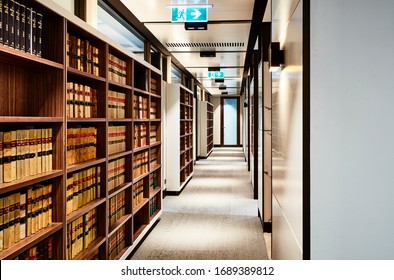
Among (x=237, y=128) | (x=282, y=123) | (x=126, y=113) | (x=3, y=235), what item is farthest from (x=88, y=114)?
(x=237, y=128)

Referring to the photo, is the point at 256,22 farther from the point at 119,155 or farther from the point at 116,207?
the point at 116,207

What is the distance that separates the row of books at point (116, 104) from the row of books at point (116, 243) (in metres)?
1.18

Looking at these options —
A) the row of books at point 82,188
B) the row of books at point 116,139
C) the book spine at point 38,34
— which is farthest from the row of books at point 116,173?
the book spine at point 38,34

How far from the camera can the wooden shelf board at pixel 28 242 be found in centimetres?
211

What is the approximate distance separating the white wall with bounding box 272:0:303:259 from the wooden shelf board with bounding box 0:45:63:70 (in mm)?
1470

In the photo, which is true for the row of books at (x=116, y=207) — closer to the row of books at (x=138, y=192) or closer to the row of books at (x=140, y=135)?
the row of books at (x=138, y=192)

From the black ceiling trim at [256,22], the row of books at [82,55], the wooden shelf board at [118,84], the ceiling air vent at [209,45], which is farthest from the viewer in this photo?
the ceiling air vent at [209,45]

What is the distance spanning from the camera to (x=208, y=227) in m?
5.55

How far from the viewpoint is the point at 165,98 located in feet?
25.9

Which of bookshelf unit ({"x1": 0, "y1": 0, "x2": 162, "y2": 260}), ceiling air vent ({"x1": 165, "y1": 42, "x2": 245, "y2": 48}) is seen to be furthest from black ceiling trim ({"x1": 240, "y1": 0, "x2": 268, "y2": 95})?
bookshelf unit ({"x1": 0, "y1": 0, "x2": 162, "y2": 260})

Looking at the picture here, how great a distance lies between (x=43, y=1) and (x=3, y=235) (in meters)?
1.34

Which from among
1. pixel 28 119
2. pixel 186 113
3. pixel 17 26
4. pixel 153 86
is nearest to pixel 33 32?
pixel 17 26

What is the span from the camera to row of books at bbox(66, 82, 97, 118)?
9.63 ft

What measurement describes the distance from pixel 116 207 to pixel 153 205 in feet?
5.74
